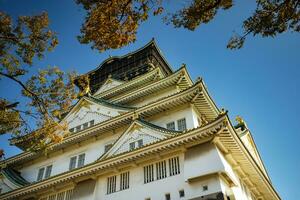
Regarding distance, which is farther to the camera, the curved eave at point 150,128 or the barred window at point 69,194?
the barred window at point 69,194

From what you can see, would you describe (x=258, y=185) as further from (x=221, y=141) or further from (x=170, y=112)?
(x=170, y=112)

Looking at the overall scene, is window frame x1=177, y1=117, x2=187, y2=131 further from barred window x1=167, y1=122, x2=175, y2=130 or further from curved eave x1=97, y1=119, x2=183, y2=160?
curved eave x1=97, y1=119, x2=183, y2=160

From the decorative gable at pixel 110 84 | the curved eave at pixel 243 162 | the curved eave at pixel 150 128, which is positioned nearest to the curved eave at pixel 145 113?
the curved eave at pixel 150 128

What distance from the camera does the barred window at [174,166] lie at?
16156 mm

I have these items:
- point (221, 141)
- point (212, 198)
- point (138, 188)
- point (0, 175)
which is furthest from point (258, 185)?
point (0, 175)

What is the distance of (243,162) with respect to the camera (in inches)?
712

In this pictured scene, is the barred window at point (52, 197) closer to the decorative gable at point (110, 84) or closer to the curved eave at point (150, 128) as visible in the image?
the curved eave at point (150, 128)

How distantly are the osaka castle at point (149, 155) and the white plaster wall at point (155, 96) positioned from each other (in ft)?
0.33

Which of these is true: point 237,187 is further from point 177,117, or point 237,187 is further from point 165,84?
point 165,84

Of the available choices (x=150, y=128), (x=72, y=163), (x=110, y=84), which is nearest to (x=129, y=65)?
(x=110, y=84)

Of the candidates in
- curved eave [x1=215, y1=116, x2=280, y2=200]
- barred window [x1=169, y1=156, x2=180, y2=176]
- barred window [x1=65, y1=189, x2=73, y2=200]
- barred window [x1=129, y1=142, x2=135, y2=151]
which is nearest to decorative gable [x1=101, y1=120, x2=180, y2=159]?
barred window [x1=129, y1=142, x2=135, y2=151]

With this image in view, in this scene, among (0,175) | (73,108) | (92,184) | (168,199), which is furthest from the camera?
(73,108)

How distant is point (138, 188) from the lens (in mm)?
16719

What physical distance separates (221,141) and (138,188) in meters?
5.96
